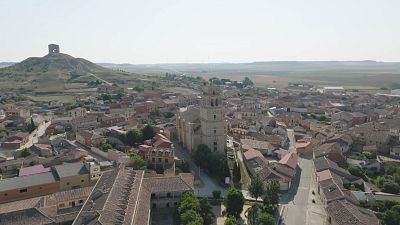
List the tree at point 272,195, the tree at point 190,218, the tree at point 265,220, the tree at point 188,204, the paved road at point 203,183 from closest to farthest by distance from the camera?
the tree at point 190,218, the tree at point 265,220, the tree at point 188,204, the tree at point 272,195, the paved road at point 203,183

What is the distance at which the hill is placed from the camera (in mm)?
129000

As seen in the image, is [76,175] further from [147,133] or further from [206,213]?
[147,133]

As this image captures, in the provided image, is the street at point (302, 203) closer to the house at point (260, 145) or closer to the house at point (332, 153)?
the house at point (332, 153)

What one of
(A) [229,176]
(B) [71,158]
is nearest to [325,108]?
(A) [229,176]

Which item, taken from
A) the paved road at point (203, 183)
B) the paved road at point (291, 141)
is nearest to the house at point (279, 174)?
the paved road at point (203, 183)

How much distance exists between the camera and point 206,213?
3266 cm

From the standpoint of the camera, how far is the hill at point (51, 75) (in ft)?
423

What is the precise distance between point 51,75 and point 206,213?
128 metres

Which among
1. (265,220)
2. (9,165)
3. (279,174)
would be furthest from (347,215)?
(9,165)

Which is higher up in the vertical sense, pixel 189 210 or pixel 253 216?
pixel 189 210

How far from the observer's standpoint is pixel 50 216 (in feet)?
94.3

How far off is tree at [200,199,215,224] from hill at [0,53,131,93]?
330ft

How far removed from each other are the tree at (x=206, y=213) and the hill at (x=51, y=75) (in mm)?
100472

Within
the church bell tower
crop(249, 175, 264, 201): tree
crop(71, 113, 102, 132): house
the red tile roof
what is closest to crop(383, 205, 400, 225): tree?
crop(249, 175, 264, 201): tree
